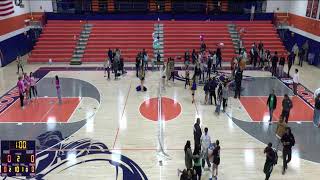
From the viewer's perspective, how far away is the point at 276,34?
30156 mm

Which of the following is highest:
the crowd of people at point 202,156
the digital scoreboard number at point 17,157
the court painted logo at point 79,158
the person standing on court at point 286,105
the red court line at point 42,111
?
the digital scoreboard number at point 17,157

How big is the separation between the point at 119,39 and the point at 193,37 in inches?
240

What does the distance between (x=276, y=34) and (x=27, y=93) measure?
21.2 m

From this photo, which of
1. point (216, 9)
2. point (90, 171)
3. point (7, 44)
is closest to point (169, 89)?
point (90, 171)

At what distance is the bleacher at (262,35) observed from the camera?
2865 cm

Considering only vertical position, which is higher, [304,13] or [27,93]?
[304,13]

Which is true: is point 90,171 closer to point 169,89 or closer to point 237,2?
point 169,89

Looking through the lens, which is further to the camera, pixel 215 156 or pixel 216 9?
pixel 216 9

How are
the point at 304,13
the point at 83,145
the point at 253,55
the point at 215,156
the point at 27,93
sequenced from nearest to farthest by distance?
the point at 215,156 → the point at 83,145 → the point at 27,93 → the point at 253,55 → the point at 304,13

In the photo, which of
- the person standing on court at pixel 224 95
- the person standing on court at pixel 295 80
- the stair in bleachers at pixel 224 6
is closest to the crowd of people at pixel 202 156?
the person standing on court at pixel 224 95

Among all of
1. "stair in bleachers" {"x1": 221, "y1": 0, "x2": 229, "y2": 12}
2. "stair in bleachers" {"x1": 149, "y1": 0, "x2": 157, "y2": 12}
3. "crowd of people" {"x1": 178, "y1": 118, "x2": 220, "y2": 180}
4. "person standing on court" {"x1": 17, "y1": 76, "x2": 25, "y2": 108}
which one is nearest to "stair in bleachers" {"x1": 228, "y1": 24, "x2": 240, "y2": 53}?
"stair in bleachers" {"x1": 221, "y1": 0, "x2": 229, "y2": 12}

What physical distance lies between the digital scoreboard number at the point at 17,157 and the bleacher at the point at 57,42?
1981 cm

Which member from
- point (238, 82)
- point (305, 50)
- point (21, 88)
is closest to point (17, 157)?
point (21, 88)

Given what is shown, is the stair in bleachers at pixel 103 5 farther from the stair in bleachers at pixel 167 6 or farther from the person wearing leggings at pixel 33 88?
the person wearing leggings at pixel 33 88
